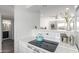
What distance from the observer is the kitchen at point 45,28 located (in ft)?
4.53

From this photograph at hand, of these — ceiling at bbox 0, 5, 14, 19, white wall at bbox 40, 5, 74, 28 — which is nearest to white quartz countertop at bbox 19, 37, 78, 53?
white wall at bbox 40, 5, 74, 28

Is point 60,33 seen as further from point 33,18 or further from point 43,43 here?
point 33,18

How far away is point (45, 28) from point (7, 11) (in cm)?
61

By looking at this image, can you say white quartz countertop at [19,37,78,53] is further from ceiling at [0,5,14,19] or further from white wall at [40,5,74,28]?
ceiling at [0,5,14,19]

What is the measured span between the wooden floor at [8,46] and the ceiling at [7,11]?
1.16ft

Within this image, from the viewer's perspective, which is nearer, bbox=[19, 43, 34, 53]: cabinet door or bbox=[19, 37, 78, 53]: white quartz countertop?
bbox=[19, 37, 78, 53]: white quartz countertop

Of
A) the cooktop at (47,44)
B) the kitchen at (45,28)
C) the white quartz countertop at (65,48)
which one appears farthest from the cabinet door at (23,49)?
the white quartz countertop at (65,48)

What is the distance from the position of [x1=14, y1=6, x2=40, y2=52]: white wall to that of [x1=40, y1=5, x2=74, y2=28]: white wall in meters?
0.08

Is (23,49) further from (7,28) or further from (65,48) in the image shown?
(65,48)

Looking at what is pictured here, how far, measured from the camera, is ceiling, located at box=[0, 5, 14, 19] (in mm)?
1404

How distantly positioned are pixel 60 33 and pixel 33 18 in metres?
0.46

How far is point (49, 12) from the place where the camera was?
1461 mm
